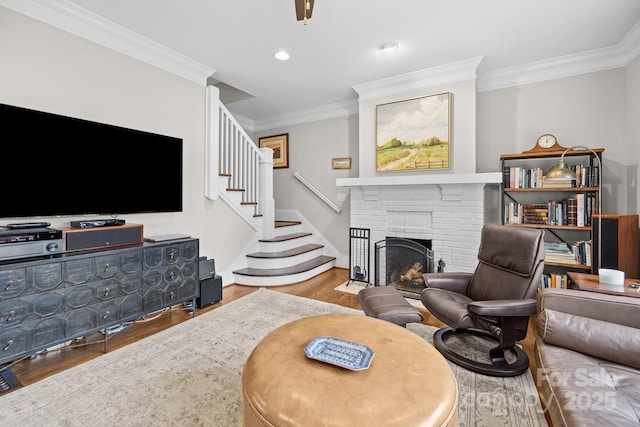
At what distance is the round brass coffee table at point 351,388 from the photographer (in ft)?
2.97

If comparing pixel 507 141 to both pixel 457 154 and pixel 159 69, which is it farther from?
pixel 159 69

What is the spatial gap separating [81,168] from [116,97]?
78cm

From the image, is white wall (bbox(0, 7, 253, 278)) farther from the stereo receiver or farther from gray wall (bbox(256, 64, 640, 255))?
gray wall (bbox(256, 64, 640, 255))

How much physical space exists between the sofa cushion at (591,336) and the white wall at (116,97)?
329 cm

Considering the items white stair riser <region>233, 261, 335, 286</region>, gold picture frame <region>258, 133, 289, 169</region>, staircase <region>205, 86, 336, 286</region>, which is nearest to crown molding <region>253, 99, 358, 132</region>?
gold picture frame <region>258, 133, 289, 169</region>

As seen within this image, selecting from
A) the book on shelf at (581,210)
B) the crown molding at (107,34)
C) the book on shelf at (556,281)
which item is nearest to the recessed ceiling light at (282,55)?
the crown molding at (107,34)

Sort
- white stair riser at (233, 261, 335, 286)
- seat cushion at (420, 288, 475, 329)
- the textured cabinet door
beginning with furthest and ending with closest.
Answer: white stair riser at (233, 261, 335, 286) < seat cushion at (420, 288, 475, 329) < the textured cabinet door

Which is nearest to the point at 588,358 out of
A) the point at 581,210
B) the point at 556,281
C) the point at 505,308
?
the point at 505,308

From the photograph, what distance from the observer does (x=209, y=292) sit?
9.96ft

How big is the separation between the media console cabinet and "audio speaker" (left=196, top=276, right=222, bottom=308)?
0.69 feet

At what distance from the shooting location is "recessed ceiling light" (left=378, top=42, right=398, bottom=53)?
286 cm

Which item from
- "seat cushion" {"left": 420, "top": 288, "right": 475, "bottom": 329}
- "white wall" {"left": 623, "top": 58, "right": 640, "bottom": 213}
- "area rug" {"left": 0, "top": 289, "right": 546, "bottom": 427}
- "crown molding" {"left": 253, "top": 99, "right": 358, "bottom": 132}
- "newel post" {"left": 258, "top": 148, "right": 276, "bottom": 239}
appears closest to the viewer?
"area rug" {"left": 0, "top": 289, "right": 546, "bottom": 427}

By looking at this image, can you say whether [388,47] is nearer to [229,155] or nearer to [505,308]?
[229,155]

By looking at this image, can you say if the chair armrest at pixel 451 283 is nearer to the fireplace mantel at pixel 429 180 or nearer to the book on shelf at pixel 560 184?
the fireplace mantel at pixel 429 180
